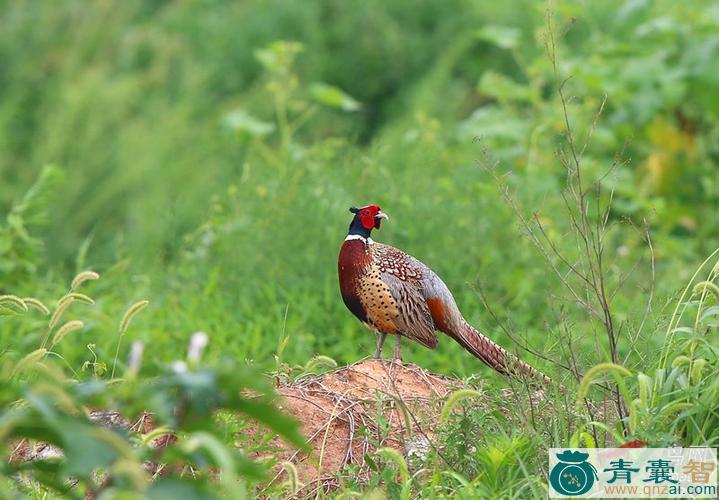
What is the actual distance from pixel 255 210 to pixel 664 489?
353 centimetres

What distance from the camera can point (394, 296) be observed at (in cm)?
454

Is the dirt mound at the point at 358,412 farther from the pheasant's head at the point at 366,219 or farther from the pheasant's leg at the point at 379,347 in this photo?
the pheasant's head at the point at 366,219

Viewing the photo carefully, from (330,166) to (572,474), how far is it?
3.82 m

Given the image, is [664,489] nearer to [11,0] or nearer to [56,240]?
[56,240]

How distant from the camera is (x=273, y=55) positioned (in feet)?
25.6

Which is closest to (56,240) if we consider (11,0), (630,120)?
(11,0)

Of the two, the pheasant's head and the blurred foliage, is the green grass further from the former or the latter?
the blurred foliage

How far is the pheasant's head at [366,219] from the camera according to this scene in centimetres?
458

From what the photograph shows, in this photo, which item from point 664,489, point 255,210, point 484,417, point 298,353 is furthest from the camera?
point 255,210

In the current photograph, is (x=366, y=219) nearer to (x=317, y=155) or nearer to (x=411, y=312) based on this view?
(x=411, y=312)
